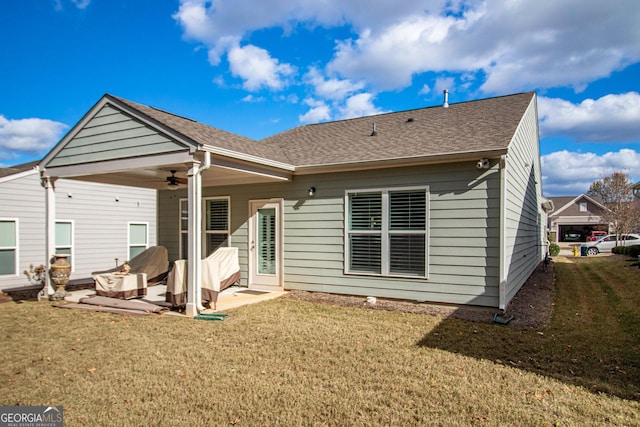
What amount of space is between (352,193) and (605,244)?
2485 centimetres

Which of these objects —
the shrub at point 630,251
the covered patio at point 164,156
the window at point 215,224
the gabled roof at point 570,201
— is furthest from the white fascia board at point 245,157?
the gabled roof at point 570,201

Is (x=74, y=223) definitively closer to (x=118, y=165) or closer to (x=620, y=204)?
(x=118, y=165)

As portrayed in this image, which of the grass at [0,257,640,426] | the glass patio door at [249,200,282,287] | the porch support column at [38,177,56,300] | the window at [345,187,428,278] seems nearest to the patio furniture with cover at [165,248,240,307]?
the grass at [0,257,640,426]

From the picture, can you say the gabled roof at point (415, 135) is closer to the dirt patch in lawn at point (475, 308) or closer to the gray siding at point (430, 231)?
the gray siding at point (430, 231)

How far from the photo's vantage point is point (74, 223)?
1171 centimetres

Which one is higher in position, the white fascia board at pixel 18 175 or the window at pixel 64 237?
the white fascia board at pixel 18 175

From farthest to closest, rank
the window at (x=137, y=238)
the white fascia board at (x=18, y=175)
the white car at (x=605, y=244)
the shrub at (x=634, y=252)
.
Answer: the white car at (x=605, y=244)
the shrub at (x=634, y=252)
the window at (x=137, y=238)
the white fascia board at (x=18, y=175)

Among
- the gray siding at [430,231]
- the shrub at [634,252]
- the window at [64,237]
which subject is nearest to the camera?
the gray siding at [430,231]

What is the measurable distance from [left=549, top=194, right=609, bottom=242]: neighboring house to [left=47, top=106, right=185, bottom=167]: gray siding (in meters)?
41.3

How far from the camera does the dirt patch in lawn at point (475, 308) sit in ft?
19.8

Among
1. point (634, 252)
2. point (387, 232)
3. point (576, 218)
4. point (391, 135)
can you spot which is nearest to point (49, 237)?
point (387, 232)

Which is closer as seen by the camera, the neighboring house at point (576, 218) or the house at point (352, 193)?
the house at point (352, 193)

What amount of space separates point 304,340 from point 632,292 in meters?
8.09

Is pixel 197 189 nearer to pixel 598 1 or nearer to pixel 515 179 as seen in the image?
pixel 515 179
